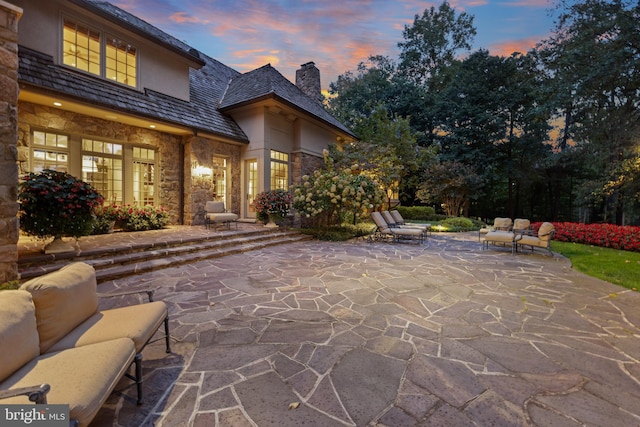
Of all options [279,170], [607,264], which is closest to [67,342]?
[607,264]

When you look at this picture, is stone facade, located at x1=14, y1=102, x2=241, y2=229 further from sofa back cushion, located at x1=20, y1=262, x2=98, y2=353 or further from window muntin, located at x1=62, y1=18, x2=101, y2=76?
sofa back cushion, located at x1=20, y1=262, x2=98, y2=353

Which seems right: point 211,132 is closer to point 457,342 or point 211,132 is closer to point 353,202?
point 353,202

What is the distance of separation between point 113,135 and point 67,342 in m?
8.86

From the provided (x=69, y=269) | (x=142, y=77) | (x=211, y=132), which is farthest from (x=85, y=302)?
(x=142, y=77)

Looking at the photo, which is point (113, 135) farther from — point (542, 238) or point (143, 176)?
point (542, 238)

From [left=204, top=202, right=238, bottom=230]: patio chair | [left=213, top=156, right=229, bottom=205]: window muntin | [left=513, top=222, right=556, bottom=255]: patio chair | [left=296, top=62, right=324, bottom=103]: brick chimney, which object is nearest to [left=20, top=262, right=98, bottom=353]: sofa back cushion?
[left=204, top=202, right=238, bottom=230]: patio chair

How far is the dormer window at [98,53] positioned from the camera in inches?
305

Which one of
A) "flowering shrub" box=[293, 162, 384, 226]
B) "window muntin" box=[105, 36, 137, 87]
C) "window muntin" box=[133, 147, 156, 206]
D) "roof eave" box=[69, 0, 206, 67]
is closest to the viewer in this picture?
"roof eave" box=[69, 0, 206, 67]

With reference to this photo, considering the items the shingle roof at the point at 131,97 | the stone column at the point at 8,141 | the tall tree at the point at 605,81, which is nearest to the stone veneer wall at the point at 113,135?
the shingle roof at the point at 131,97

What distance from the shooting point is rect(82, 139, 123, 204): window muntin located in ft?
27.3

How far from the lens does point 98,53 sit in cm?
827

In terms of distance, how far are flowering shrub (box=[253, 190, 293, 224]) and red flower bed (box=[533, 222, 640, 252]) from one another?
381 inches

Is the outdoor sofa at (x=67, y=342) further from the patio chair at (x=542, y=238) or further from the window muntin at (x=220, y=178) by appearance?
the window muntin at (x=220, y=178)

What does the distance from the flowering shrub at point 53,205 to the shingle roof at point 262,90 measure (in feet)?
23.3
